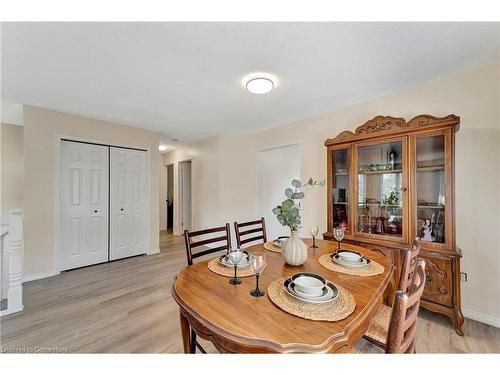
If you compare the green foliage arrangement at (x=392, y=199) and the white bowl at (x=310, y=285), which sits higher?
the green foliage arrangement at (x=392, y=199)

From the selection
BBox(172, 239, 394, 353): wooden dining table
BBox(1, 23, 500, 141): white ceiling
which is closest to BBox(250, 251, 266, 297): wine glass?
BBox(172, 239, 394, 353): wooden dining table

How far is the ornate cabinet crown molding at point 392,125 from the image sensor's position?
5.66 ft

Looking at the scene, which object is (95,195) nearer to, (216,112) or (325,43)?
(216,112)

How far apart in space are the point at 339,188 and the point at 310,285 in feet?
5.55

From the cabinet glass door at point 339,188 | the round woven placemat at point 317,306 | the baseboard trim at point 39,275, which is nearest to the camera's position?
the round woven placemat at point 317,306

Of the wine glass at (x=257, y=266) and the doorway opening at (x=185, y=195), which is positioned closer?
the wine glass at (x=257, y=266)

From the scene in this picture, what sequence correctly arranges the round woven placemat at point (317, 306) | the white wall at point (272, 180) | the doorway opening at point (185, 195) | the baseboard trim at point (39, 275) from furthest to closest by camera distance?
the doorway opening at point (185, 195) → the white wall at point (272, 180) → the baseboard trim at point (39, 275) → the round woven placemat at point (317, 306)

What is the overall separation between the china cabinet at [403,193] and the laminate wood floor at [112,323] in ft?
0.72

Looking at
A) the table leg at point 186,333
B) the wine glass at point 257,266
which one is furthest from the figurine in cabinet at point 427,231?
the table leg at point 186,333

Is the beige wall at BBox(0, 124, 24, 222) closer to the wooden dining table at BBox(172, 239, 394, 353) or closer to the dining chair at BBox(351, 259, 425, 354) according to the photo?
the wooden dining table at BBox(172, 239, 394, 353)

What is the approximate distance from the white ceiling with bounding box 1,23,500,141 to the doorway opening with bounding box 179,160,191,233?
8.27 feet

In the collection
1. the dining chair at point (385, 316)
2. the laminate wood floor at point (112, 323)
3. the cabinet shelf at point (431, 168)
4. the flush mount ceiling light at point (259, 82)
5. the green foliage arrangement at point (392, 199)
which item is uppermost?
the flush mount ceiling light at point (259, 82)

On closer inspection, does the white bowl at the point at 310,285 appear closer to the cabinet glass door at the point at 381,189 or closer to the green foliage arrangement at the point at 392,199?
the cabinet glass door at the point at 381,189
